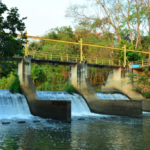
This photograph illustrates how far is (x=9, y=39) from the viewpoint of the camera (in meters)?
12.1

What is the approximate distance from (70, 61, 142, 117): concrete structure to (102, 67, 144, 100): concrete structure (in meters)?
6.35

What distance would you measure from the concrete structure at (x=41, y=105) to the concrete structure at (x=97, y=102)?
603cm

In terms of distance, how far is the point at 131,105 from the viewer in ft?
65.8

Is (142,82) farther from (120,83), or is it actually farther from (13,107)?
(13,107)

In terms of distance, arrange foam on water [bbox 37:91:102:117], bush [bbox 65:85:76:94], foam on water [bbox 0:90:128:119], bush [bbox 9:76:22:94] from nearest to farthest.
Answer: foam on water [bbox 0:90:128:119]
foam on water [bbox 37:91:102:117]
bush [bbox 9:76:22:94]
bush [bbox 65:85:76:94]

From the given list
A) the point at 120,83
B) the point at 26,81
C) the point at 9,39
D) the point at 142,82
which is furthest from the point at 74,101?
the point at 9,39

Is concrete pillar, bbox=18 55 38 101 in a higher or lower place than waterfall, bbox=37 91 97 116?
higher

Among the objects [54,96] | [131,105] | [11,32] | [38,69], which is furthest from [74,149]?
[38,69]

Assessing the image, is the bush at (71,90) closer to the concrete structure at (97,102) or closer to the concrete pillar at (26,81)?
the concrete structure at (97,102)

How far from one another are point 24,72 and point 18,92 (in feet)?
6.80

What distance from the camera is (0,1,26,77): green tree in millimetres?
11719

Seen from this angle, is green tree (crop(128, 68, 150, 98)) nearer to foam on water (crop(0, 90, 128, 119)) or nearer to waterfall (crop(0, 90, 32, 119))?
foam on water (crop(0, 90, 128, 119))

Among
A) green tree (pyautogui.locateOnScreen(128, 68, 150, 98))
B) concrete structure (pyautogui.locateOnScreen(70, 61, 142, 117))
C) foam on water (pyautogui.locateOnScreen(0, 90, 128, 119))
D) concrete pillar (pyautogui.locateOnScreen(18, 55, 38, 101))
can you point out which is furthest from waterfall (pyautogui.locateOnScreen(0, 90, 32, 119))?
green tree (pyautogui.locateOnScreen(128, 68, 150, 98))

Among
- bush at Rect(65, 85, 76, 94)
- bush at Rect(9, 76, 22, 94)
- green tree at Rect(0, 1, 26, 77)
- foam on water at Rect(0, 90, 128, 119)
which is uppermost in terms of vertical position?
green tree at Rect(0, 1, 26, 77)
